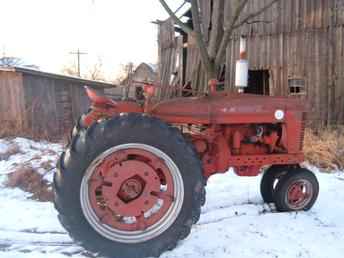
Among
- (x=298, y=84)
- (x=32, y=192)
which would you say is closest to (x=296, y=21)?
(x=298, y=84)

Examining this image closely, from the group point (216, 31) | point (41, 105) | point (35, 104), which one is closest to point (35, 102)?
point (35, 104)

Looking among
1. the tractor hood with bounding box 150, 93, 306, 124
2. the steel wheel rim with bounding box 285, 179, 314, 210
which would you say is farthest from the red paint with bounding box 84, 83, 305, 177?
the steel wheel rim with bounding box 285, 179, 314, 210

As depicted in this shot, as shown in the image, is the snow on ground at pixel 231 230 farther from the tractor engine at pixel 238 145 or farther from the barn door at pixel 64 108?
the barn door at pixel 64 108

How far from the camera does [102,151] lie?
303 cm

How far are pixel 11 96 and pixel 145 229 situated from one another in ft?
31.7

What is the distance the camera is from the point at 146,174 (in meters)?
3.21

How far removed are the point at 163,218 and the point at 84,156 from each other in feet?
2.92

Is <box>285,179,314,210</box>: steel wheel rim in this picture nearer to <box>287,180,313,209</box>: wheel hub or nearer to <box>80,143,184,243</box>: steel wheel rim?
<box>287,180,313,209</box>: wheel hub

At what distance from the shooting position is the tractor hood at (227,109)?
3592 millimetres

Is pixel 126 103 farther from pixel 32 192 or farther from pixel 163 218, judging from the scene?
pixel 32 192

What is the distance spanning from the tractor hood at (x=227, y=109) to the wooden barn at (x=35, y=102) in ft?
25.3

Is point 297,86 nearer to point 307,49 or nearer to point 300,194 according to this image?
Answer: point 307,49

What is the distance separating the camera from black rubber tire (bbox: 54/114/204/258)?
9.81 ft

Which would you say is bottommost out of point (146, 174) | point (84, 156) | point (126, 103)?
point (146, 174)
